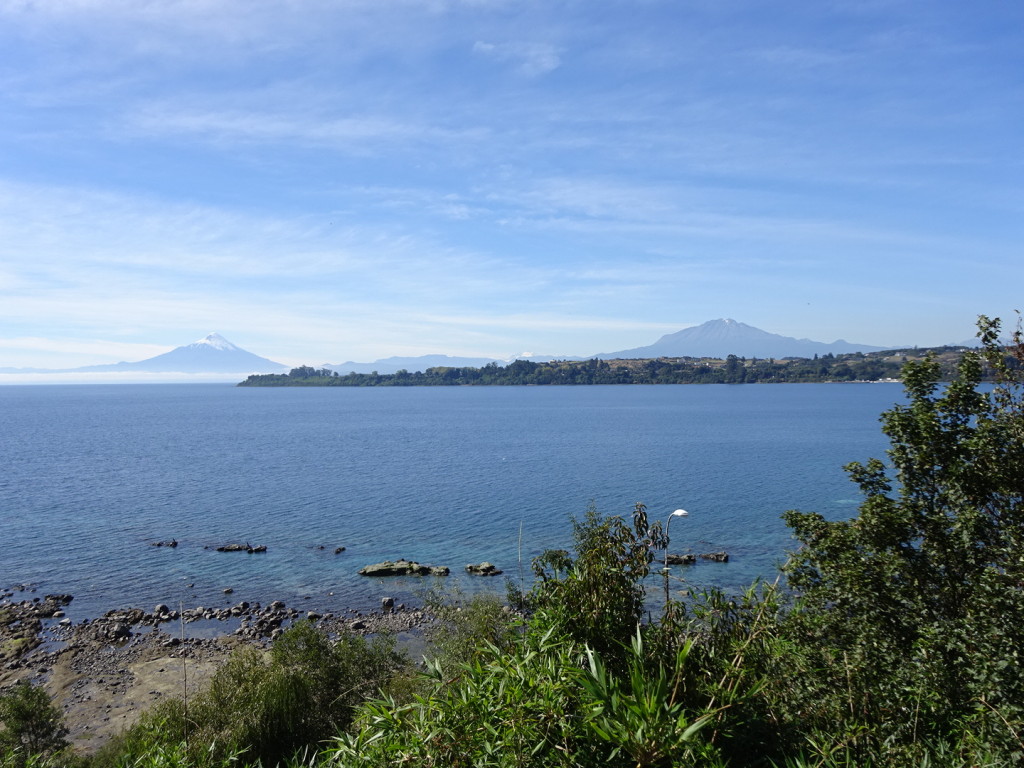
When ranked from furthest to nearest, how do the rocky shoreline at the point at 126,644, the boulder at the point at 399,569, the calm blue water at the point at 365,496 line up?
the calm blue water at the point at 365,496, the boulder at the point at 399,569, the rocky shoreline at the point at 126,644

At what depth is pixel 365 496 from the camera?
199 feet

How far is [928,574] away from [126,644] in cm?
3186

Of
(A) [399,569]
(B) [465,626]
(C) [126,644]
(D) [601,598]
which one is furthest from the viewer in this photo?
(A) [399,569]

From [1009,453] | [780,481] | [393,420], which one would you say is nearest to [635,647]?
[1009,453]

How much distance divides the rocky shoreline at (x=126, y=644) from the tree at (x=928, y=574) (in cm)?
2144

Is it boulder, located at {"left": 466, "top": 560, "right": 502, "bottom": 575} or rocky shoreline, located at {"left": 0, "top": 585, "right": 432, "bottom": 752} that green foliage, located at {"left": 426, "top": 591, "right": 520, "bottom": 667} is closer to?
rocky shoreline, located at {"left": 0, "top": 585, "right": 432, "bottom": 752}

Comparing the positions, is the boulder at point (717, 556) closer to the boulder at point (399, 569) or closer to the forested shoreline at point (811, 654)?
the boulder at point (399, 569)

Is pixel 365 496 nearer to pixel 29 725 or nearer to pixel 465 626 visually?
pixel 465 626

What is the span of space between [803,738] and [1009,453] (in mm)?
5268

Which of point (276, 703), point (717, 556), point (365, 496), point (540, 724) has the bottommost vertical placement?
point (717, 556)

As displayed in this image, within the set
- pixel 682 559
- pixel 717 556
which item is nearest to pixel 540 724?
pixel 682 559

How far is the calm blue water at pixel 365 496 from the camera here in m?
39.3

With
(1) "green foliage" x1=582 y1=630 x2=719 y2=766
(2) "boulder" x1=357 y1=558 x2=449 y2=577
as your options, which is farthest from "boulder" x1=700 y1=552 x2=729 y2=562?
(1) "green foliage" x1=582 y1=630 x2=719 y2=766

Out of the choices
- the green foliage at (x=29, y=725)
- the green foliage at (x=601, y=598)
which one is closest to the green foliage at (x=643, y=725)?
the green foliage at (x=601, y=598)
